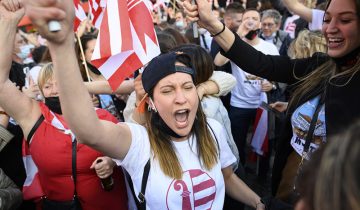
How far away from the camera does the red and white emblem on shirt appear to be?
1702 millimetres

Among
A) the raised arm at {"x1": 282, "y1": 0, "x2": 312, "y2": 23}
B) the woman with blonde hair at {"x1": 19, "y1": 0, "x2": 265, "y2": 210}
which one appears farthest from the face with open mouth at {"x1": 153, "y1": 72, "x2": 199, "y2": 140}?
the raised arm at {"x1": 282, "y1": 0, "x2": 312, "y2": 23}

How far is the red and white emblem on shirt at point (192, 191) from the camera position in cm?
170

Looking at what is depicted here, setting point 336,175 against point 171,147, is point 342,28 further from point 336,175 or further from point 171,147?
point 336,175

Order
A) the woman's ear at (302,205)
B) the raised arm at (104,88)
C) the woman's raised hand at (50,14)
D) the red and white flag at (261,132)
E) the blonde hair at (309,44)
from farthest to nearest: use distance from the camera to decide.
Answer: the red and white flag at (261,132) → the blonde hair at (309,44) → the raised arm at (104,88) → the woman's raised hand at (50,14) → the woman's ear at (302,205)

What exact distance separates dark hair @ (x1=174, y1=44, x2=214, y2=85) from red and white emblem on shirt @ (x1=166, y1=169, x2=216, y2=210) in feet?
2.81

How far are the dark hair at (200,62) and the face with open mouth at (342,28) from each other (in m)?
0.85

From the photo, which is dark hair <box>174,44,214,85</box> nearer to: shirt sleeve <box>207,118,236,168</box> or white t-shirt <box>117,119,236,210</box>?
shirt sleeve <box>207,118,236,168</box>

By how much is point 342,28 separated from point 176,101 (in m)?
0.87

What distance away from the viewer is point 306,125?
78.4 inches

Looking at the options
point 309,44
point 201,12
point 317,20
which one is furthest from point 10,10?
point 317,20

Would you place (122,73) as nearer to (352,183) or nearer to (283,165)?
(283,165)

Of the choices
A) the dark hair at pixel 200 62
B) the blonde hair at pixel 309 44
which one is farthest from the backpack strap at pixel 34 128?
the blonde hair at pixel 309 44

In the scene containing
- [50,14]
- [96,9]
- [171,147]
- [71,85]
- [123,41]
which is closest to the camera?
[50,14]

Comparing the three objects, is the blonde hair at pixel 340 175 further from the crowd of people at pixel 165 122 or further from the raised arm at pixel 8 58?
the raised arm at pixel 8 58
